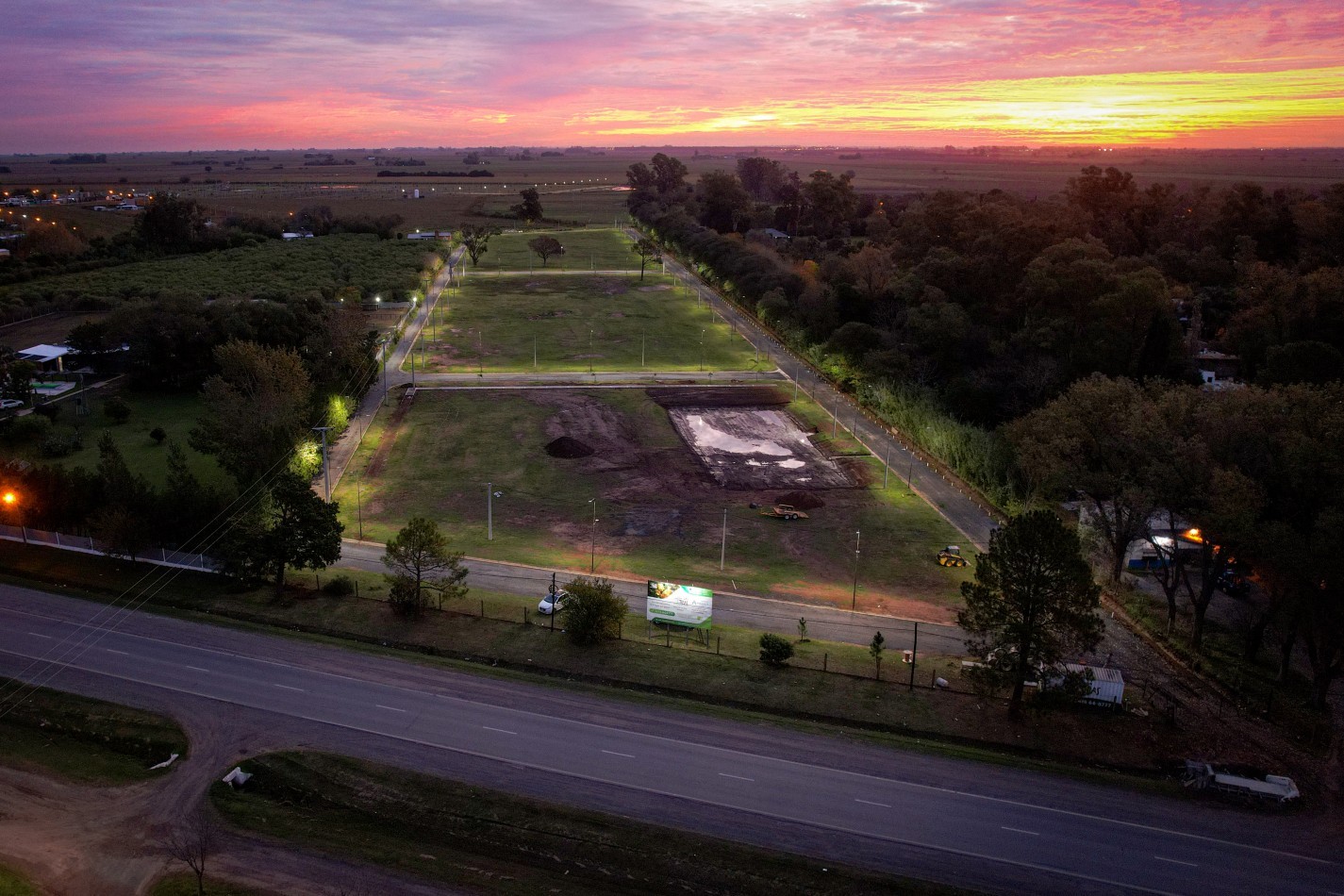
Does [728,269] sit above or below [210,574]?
above

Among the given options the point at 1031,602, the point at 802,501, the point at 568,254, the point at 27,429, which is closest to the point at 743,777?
the point at 1031,602

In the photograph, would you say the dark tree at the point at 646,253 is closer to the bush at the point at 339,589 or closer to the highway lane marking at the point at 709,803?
the bush at the point at 339,589

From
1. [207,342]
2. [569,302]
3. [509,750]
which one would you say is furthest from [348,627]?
[569,302]

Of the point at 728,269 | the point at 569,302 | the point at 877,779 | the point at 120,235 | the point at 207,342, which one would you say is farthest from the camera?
the point at 120,235

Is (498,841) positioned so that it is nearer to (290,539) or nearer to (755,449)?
(290,539)

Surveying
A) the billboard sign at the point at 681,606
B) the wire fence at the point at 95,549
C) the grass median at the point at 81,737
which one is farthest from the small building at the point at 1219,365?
the grass median at the point at 81,737

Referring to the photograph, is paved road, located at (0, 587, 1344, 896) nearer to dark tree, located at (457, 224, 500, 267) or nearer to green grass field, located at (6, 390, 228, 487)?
green grass field, located at (6, 390, 228, 487)

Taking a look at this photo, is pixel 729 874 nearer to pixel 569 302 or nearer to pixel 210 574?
pixel 210 574
